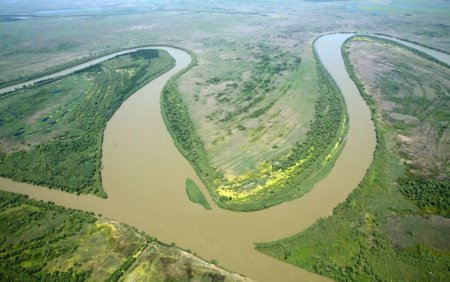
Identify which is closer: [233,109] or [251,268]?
[251,268]

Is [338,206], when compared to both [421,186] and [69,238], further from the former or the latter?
[69,238]

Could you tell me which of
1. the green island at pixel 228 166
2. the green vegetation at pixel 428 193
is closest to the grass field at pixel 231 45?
the green island at pixel 228 166

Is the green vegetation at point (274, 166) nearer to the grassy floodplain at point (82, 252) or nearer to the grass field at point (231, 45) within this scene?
the grass field at point (231, 45)

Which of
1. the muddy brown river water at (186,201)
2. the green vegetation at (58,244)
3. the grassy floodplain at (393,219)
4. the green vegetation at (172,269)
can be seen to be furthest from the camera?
the muddy brown river water at (186,201)

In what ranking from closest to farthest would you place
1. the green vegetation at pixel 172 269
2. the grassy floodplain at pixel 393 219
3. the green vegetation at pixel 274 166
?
the green vegetation at pixel 172 269, the grassy floodplain at pixel 393 219, the green vegetation at pixel 274 166

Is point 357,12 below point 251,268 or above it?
above

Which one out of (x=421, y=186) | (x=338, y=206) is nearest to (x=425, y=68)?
(x=421, y=186)

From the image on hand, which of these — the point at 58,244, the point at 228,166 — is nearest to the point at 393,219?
the point at 228,166

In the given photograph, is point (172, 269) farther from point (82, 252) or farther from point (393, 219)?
point (393, 219)
